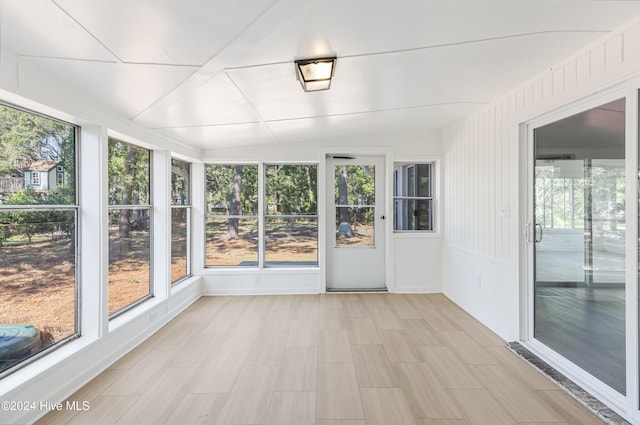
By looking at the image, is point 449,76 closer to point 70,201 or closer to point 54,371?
point 70,201

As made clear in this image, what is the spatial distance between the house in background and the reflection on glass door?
399 cm

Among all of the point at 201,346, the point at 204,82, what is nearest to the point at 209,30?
the point at 204,82

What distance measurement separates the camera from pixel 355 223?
477 cm

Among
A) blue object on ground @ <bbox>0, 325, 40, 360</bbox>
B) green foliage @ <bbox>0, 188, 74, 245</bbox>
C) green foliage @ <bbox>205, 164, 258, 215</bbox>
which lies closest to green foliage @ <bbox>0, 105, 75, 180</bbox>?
green foliage @ <bbox>0, 188, 74, 245</bbox>

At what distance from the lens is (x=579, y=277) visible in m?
2.31

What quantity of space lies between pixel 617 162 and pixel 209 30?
2692 millimetres

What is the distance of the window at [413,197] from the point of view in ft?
15.4

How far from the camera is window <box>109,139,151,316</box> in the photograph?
9.36 ft

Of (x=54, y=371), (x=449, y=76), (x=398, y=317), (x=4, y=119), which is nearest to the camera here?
(x=4, y=119)

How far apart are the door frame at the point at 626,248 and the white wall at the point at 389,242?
177 cm

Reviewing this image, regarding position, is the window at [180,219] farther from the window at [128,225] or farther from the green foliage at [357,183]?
the green foliage at [357,183]

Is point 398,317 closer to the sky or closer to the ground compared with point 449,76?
closer to the ground

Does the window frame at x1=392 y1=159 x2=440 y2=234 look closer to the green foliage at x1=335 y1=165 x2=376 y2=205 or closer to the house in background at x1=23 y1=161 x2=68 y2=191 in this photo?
the green foliage at x1=335 y1=165 x2=376 y2=205

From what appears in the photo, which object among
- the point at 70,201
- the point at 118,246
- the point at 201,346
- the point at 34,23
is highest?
the point at 34,23
